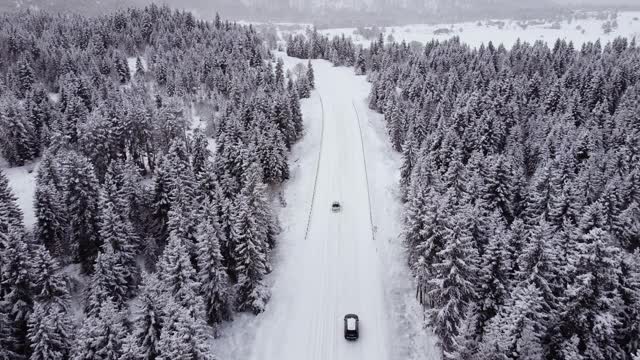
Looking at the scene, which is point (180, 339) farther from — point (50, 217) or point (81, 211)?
point (50, 217)

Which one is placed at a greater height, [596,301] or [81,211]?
[596,301]

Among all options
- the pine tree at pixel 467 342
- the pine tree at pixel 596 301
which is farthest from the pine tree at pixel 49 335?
the pine tree at pixel 596 301

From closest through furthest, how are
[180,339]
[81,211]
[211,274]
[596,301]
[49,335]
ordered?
[180,339] → [596,301] → [49,335] → [211,274] → [81,211]

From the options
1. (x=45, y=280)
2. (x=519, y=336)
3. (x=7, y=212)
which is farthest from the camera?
(x=7, y=212)

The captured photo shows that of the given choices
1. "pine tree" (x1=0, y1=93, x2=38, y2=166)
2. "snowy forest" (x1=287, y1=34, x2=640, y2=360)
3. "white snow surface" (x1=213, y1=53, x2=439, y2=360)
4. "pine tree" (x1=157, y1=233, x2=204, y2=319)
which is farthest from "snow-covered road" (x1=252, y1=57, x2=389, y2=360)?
"pine tree" (x1=0, y1=93, x2=38, y2=166)

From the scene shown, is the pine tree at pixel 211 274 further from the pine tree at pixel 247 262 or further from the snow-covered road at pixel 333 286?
the snow-covered road at pixel 333 286

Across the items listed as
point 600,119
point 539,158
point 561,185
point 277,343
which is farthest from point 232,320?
point 600,119

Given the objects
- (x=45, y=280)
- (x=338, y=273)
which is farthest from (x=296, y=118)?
(x=45, y=280)
